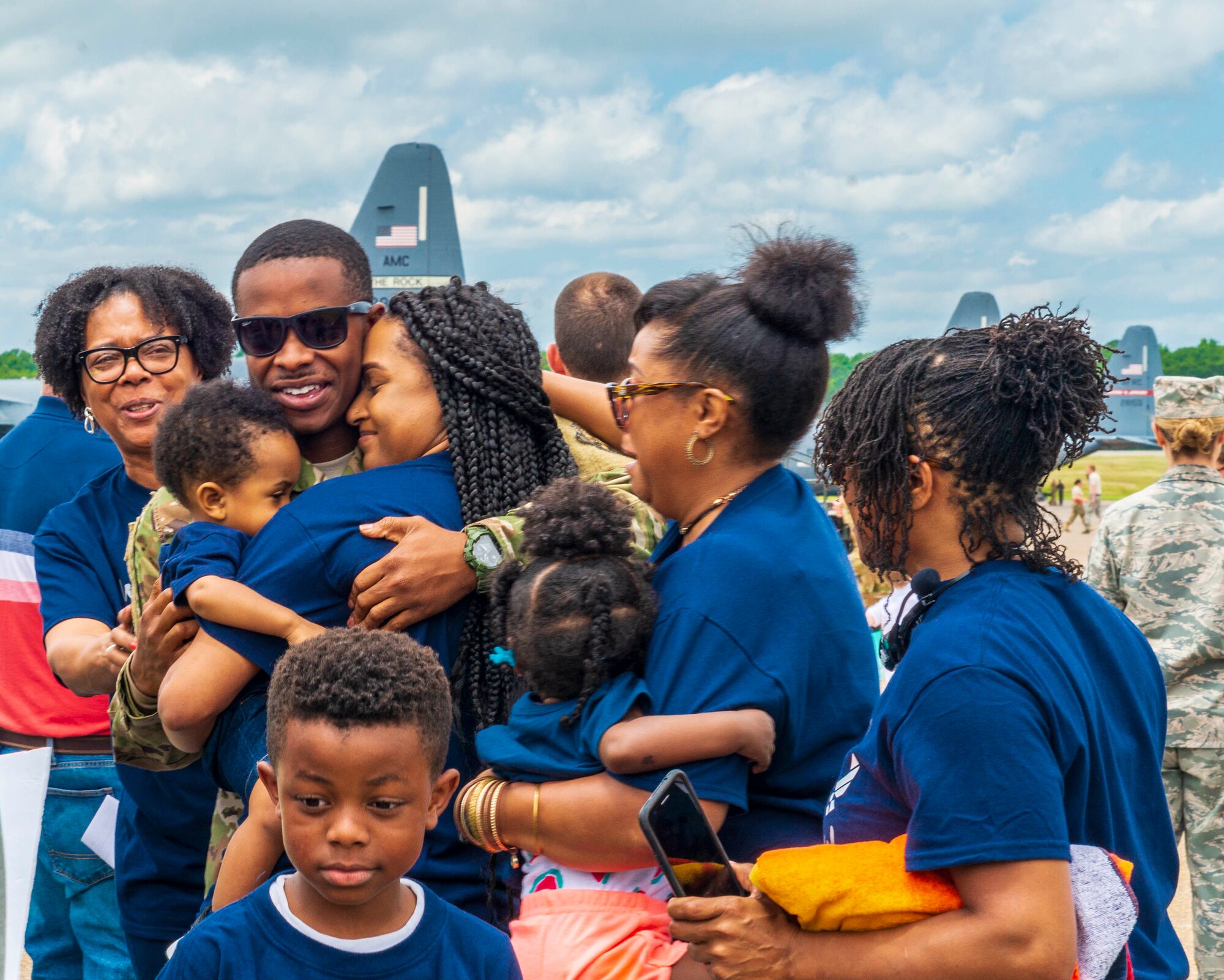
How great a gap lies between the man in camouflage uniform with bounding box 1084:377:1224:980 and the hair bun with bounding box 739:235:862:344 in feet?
11.2

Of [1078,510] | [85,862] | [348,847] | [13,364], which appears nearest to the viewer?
[348,847]

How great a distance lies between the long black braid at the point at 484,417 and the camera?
7.70 feet

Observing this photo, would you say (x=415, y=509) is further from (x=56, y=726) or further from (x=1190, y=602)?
(x=1190, y=602)

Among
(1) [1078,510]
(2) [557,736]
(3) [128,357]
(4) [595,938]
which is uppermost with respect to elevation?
(3) [128,357]

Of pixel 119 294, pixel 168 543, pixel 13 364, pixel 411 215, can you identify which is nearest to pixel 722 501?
pixel 168 543

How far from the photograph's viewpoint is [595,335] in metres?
5.10

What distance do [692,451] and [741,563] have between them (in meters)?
0.28

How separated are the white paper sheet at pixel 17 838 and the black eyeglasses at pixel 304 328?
1.51 meters

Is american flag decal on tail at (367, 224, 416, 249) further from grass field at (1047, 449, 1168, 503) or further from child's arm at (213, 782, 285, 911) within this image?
child's arm at (213, 782, 285, 911)

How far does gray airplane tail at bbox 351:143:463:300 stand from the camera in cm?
2833

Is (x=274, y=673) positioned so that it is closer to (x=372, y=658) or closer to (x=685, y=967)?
(x=372, y=658)

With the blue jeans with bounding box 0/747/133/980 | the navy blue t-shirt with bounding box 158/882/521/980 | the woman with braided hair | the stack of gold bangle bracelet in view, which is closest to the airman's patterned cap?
the woman with braided hair

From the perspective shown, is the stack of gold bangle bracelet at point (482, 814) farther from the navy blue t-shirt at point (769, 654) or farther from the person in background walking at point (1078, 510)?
the person in background walking at point (1078, 510)

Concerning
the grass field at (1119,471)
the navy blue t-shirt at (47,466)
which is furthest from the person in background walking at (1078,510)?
Answer: the navy blue t-shirt at (47,466)
